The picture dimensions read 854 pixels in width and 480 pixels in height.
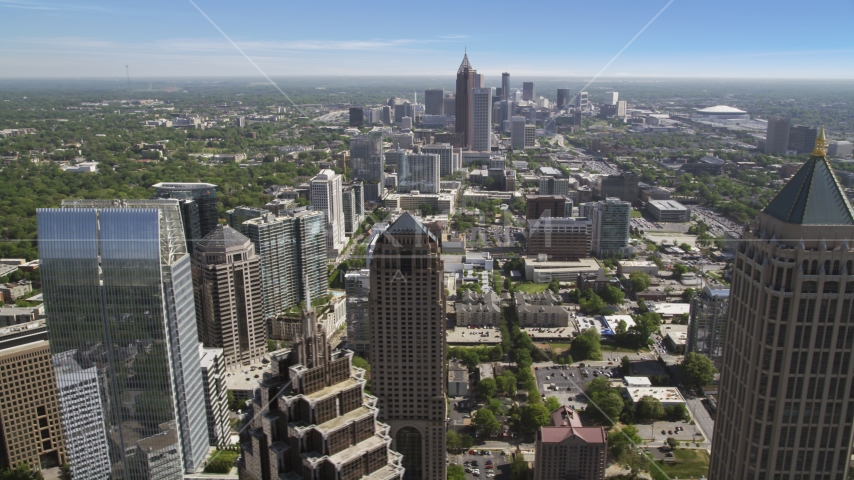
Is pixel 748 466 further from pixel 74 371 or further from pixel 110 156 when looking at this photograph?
pixel 110 156

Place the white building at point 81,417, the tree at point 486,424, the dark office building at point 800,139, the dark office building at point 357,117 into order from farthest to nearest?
the dark office building at point 357,117, the dark office building at point 800,139, the tree at point 486,424, the white building at point 81,417

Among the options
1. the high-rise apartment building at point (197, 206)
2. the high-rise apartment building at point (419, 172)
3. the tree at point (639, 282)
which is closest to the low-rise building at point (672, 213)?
the tree at point (639, 282)

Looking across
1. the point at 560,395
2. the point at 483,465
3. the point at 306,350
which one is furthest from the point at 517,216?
the point at 306,350

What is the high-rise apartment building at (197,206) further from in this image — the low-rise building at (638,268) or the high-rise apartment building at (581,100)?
the low-rise building at (638,268)

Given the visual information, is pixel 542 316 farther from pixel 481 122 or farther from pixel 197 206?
pixel 481 122

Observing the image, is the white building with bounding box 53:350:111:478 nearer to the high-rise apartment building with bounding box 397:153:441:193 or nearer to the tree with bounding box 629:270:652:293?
the tree with bounding box 629:270:652:293

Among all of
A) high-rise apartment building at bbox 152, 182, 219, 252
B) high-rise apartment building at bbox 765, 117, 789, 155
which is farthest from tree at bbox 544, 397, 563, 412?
high-rise apartment building at bbox 765, 117, 789, 155
